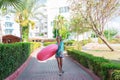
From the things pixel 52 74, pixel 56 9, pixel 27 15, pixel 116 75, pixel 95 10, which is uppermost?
pixel 56 9

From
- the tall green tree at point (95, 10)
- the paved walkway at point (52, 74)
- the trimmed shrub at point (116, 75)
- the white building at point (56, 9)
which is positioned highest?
the white building at point (56, 9)

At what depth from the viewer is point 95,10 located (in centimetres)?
3088

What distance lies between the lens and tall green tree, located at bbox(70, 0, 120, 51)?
3038 cm

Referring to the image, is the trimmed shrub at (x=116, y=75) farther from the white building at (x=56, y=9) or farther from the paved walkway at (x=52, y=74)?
the white building at (x=56, y=9)

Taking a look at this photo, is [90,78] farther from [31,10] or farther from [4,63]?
[31,10]

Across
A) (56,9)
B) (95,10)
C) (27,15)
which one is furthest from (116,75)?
(56,9)

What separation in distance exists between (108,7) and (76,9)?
11.2ft

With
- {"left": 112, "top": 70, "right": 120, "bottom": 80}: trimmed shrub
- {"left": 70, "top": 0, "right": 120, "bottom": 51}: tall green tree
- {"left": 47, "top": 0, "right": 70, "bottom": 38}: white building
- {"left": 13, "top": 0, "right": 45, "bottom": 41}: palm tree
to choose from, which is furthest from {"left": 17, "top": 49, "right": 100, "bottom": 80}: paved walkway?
{"left": 47, "top": 0, "right": 70, "bottom": 38}: white building

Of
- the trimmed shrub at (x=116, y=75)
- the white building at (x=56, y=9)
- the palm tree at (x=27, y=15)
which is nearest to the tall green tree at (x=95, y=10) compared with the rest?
the palm tree at (x=27, y=15)

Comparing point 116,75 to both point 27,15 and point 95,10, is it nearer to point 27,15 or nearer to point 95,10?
point 95,10

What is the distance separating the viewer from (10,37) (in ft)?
178

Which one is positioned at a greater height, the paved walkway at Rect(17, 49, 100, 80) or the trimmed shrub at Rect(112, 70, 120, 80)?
the trimmed shrub at Rect(112, 70, 120, 80)

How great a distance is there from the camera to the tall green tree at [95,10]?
3038 cm

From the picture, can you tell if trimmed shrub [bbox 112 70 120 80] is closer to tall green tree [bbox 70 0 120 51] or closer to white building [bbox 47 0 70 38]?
tall green tree [bbox 70 0 120 51]
